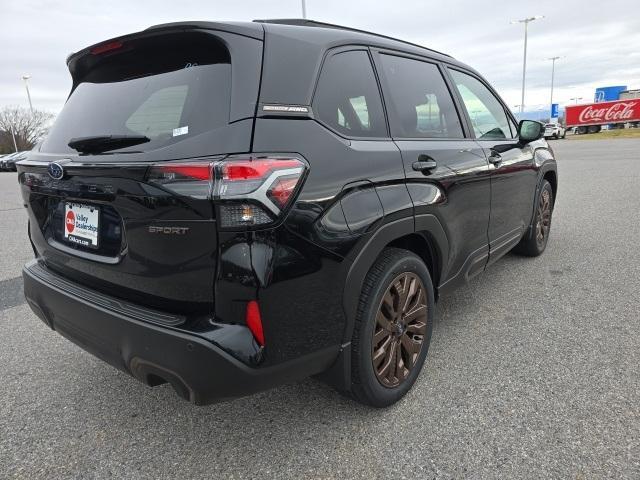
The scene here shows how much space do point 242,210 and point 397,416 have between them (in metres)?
1.36

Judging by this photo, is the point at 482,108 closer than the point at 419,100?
No

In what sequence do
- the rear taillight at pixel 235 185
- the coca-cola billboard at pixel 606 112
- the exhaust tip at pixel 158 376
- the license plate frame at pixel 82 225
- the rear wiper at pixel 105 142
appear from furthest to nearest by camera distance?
the coca-cola billboard at pixel 606 112
the license plate frame at pixel 82 225
the rear wiper at pixel 105 142
the exhaust tip at pixel 158 376
the rear taillight at pixel 235 185

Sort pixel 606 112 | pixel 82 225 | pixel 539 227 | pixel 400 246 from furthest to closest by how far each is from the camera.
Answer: pixel 606 112, pixel 539 227, pixel 400 246, pixel 82 225

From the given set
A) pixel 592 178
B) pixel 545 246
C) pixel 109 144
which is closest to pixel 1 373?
pixel 109 144

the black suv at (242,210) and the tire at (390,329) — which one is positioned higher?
the black suv at (242,210)

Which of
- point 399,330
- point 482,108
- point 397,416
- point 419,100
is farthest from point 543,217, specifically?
point 397,416

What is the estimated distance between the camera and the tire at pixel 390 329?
2.15 meters

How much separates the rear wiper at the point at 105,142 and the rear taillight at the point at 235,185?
278 millimetres

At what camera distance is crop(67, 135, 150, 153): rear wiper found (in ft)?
6.28

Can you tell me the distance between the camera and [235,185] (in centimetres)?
165

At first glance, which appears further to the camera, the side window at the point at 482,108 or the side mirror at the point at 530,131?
the side mirror at the point at 530,131

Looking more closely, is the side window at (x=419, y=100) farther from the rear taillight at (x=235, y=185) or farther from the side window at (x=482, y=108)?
the rear taillight at (x=235, y=185)

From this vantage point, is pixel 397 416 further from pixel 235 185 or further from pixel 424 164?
pixel 235 185

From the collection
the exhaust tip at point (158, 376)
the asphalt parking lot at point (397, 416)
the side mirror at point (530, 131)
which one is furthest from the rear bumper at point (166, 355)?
the side mirror at point (530, 131)
